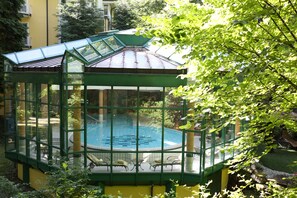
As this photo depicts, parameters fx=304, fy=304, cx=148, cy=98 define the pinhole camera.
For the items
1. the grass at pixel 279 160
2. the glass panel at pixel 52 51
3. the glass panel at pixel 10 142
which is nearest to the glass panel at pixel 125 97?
the glass panel at pixel 52 51

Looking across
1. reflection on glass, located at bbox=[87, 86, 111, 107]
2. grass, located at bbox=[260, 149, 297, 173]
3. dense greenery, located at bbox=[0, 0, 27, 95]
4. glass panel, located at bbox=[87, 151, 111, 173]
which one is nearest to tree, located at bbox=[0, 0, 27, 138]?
dense greenery, located at bbox=[0, 0, 27, 95]

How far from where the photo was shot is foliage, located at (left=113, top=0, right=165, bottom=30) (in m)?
26.6

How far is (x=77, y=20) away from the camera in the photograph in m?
21.7

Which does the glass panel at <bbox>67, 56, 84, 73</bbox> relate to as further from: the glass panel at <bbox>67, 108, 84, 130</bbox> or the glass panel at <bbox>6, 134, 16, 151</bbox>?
the glass panel at <bbox>6, 134, 16, 151</bbox>

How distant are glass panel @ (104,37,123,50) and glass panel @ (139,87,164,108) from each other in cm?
264

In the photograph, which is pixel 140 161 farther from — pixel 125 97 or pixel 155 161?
pixel 125 97

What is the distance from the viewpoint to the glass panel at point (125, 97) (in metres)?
8.76

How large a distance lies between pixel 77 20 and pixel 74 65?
14.1 metres

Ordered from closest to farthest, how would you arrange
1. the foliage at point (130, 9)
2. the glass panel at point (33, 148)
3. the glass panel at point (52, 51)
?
the glass panel at point (33, 148) < the glass panel at point (52, 51) < the foliage at point (130, 9)

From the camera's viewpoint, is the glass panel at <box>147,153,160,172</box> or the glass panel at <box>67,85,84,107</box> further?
the glass panel at <box>147,153,160,172</box>

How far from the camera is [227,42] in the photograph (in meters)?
3.36

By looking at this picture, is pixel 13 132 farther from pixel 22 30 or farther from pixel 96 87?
pixel 22 30

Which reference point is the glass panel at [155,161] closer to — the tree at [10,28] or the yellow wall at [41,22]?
the tree at [10,28]

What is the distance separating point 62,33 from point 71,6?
6.57ft
